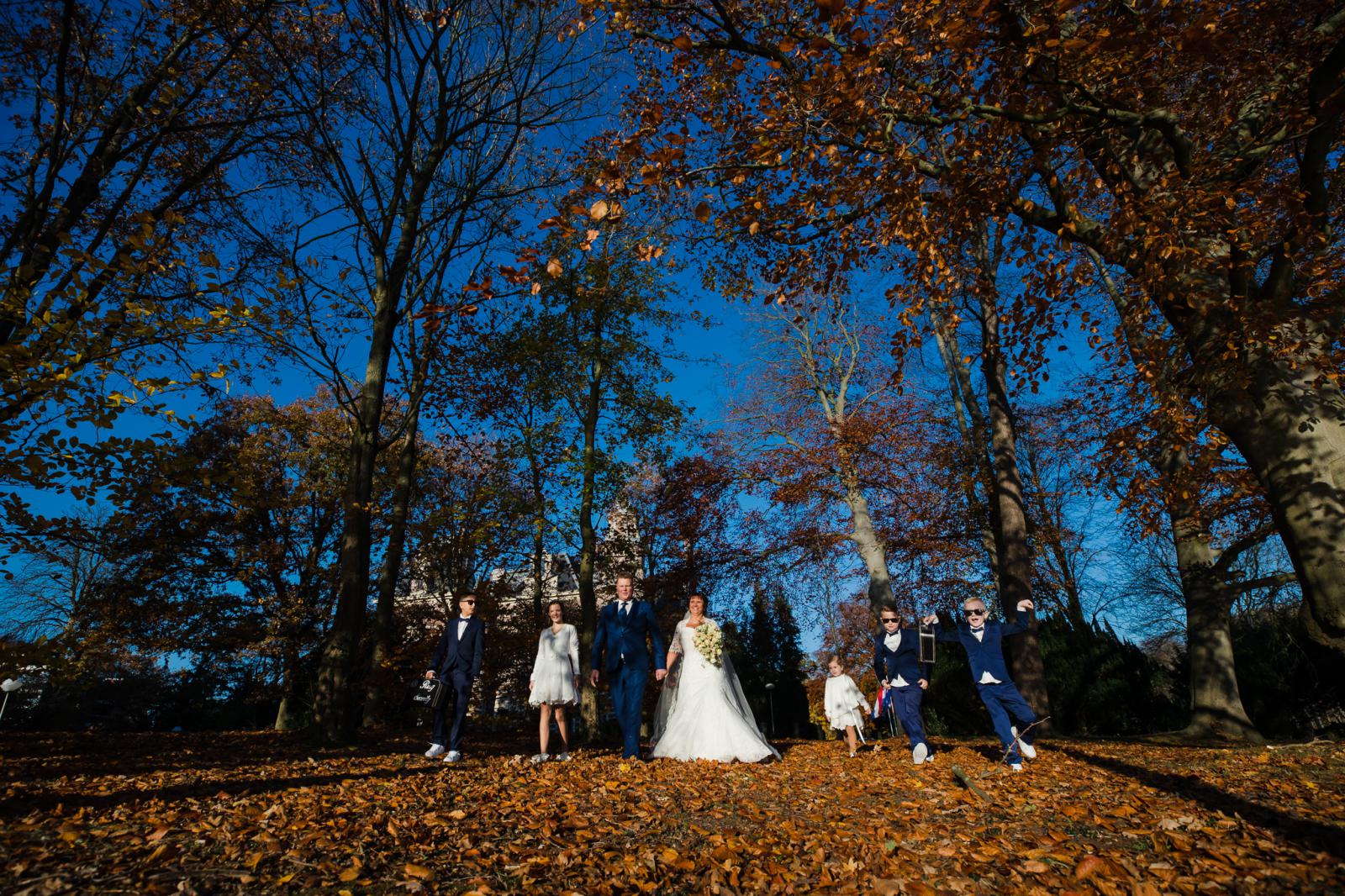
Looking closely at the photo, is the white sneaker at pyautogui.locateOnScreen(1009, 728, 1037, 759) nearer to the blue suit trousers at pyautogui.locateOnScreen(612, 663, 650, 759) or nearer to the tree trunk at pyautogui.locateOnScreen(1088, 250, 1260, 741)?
the blue suit trousers at pyautogui.locateOnScreen(612, 663, 650, 759)

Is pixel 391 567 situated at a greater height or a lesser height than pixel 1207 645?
greater

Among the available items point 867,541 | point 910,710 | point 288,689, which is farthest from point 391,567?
point 867,541

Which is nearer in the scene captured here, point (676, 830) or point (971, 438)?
point (676, 830)

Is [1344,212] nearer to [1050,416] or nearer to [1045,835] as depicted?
[1045,835]

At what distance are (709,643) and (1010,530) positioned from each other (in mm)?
8598

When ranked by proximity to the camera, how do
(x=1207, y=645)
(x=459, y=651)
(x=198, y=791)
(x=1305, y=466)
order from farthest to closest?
(x=1207, y=645), (x=459, y=651), (x=1305, y=466), (x=198, y=791)

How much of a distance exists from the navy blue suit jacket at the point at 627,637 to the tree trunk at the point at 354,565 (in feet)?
11.5

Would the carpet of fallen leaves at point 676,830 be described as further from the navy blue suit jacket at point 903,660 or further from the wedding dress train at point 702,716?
the navy blue suit jacket at point 903,660

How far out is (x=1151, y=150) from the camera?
281 inches

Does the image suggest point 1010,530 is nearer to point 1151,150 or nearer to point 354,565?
point 1151,150

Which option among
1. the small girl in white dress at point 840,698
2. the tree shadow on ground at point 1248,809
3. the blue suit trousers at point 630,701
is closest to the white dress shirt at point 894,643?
the tree shadow on ground at point 1248,809

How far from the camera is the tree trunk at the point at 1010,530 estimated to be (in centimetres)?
1327

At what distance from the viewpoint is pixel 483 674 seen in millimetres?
21766

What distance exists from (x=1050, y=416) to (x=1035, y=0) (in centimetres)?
2074
